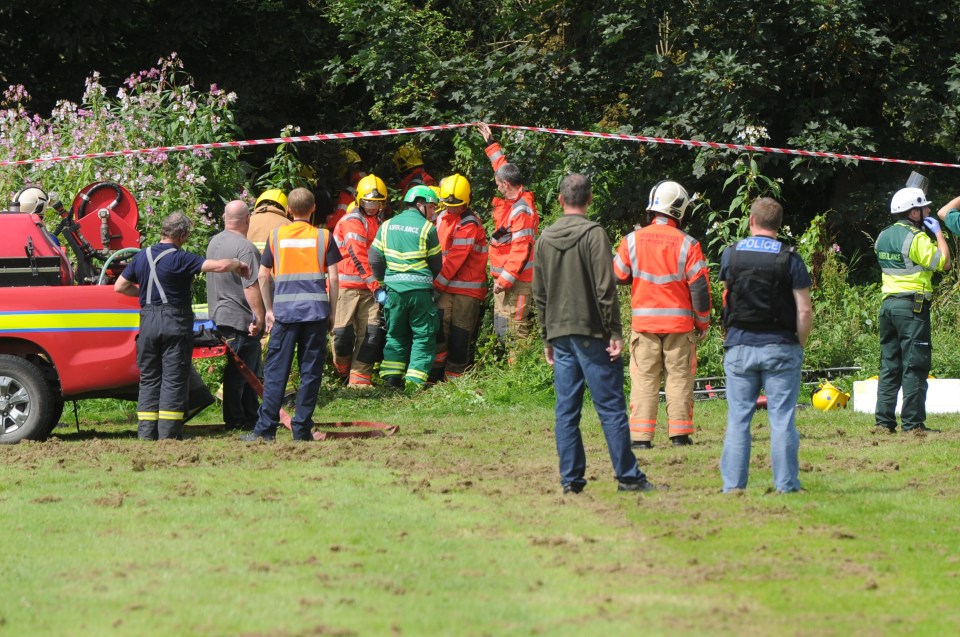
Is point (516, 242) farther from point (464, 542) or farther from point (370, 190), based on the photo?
point (464, 542)

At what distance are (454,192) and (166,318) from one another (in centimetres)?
483

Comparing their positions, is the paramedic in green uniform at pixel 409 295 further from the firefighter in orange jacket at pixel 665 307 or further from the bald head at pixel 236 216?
the firefighter in orange jacket at pixel 665 307

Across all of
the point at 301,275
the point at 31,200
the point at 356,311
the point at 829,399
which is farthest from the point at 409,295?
the point at 829,399

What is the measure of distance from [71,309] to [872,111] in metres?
10.5

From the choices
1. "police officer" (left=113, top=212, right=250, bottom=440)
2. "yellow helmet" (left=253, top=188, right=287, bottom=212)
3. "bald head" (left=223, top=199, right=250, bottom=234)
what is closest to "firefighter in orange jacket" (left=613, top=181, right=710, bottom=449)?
"police officer" (left=113, top=212, right=250, bottom=440)

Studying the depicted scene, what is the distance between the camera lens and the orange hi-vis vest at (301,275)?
11492 mm

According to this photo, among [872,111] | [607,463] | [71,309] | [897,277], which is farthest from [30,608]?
[872,111]

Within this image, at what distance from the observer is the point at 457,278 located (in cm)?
1594

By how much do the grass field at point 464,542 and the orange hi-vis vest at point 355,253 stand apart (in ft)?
14.3

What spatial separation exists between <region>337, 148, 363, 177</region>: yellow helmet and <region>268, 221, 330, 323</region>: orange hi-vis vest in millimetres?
10387

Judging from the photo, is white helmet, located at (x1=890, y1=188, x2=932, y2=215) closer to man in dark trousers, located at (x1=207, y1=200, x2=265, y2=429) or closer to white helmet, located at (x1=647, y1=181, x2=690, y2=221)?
white helmet, located at (x1=647, y1=181, x2=690, y2=221)

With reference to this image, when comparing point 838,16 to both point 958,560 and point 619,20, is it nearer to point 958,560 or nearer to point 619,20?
point 619,20

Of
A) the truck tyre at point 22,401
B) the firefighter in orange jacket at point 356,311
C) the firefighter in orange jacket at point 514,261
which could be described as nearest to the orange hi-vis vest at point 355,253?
the firefighter in orange jacket at point 356,311

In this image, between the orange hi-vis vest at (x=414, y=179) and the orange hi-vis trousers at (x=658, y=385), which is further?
the orange hi-vis vest at (x=414, y=179)
